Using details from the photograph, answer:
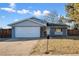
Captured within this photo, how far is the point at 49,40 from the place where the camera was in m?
10.5

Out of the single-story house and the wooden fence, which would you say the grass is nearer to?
the single-story house

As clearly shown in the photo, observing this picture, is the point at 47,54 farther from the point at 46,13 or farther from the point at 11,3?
the point at 11,3

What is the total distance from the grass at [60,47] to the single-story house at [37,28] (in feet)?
0.82

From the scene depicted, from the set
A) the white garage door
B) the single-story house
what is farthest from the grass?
the white garage door

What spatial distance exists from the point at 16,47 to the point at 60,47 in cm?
153

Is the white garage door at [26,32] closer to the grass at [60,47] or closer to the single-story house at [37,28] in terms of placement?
the single-story house at [37,28]

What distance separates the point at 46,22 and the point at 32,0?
1.20 metres

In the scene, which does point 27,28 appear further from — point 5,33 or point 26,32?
point 5,33

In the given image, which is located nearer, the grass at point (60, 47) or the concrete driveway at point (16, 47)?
the concrete driveway at point (16, 47)

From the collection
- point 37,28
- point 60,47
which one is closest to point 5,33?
point 37,28

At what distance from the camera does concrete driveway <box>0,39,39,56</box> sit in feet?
33.6

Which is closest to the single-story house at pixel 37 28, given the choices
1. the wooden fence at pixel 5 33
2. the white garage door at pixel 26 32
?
A: the white garage door at pixel 26 32

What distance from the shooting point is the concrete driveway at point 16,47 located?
10230 mm

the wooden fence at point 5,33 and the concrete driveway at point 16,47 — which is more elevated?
the wooden fence at point 5,33
